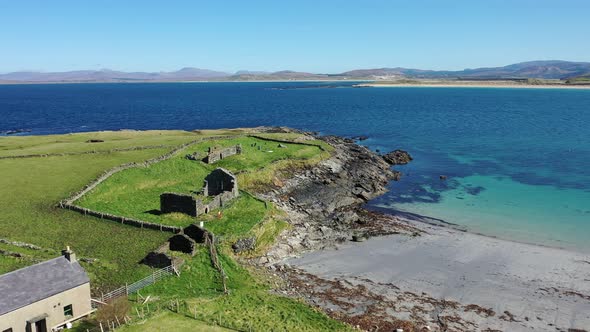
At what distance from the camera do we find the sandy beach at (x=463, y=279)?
30484mm

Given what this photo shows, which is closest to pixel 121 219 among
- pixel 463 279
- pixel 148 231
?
pixel 148 231

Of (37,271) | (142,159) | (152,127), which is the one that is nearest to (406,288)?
(37,271)

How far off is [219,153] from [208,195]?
663 inches

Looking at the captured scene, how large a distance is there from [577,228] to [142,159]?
5148cm

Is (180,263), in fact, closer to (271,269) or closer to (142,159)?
(271,269)

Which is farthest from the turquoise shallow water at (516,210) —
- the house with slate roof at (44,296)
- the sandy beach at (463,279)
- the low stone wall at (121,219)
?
the house with slate roof at (44,296)

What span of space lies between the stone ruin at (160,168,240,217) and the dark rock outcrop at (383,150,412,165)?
38.9 meters

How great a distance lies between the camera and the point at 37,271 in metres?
24.7

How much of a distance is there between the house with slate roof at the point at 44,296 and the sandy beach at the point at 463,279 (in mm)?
15120

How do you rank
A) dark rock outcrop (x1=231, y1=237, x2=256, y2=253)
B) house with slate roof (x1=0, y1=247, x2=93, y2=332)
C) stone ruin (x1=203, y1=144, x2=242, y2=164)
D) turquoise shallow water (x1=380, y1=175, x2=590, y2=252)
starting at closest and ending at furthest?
house with slate roof (x1=0, y1=247, x2=93, y2=332) < dark rock outcrop (x1=231, y1=237, x2=256, y2=253) < turquoise shallow water (x1=380, y1=175, x2=590, y2=252) < stone ruin (x1=203, y1=144, x2=242, y2=164)

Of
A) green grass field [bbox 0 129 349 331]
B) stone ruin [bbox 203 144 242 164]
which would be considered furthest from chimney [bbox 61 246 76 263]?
stone ruin [bbox 203 144 242 164]

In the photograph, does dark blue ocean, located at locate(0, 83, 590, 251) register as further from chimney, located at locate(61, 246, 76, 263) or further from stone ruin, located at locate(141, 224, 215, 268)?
chimney, located at locate(61, 246, 76, 263)

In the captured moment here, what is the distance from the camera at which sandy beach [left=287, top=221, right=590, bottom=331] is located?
100 ft

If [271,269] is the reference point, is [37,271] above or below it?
above
